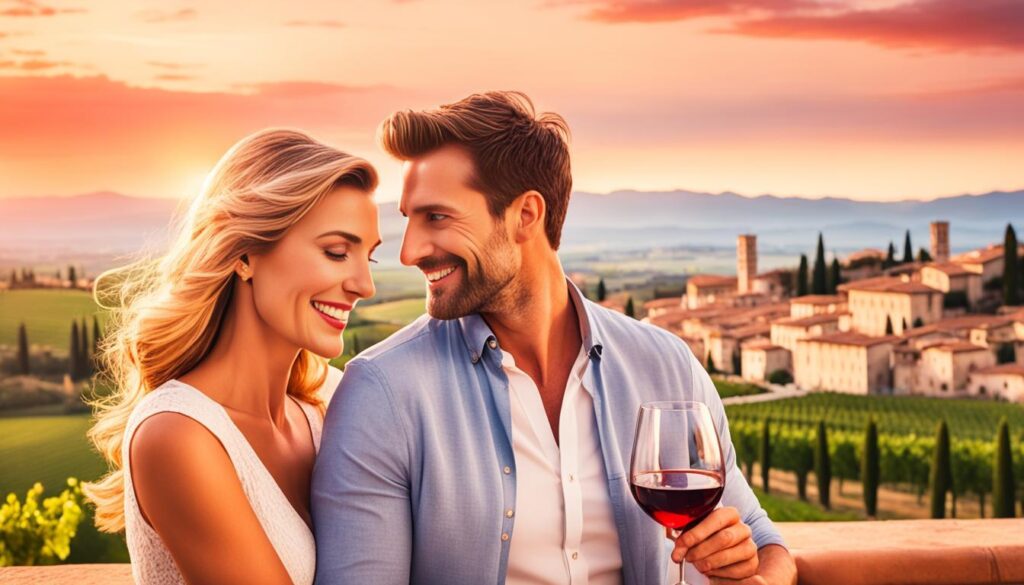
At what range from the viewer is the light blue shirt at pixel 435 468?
175 cm

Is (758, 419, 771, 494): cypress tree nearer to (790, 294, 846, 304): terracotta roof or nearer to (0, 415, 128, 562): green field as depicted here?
(790, 294, 846, 304): terracotta roof

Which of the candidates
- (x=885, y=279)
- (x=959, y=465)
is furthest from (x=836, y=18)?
(x=959, y=465)

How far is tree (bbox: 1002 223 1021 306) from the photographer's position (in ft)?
71.8

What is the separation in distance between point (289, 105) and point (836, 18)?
10151 mm

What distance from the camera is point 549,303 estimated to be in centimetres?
213

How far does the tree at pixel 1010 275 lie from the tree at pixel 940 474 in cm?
461

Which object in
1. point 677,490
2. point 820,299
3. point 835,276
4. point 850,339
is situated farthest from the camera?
point 850,339

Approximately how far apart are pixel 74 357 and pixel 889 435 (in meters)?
16.6

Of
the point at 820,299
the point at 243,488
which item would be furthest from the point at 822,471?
the point at 243,488

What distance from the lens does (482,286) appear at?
199cm

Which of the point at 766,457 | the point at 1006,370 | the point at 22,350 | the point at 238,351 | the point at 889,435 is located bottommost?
the point at 766,457

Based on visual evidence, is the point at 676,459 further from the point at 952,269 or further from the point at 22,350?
the point at 952,269

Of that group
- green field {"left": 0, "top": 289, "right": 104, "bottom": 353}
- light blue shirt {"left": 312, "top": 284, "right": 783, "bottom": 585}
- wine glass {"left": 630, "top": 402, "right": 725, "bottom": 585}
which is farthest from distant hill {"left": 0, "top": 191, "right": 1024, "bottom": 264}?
wine glass {"left": 630, "top": 402, "right": 725, "bottom": 585}

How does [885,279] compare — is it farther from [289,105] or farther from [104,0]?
[104,0]
